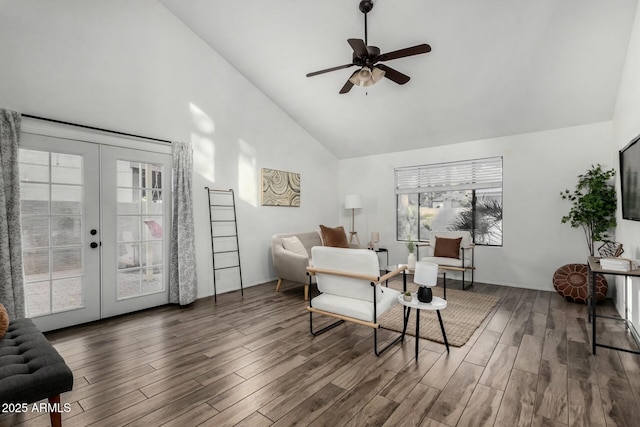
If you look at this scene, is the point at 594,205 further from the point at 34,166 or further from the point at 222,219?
the point at 34,166

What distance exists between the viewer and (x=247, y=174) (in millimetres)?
5359

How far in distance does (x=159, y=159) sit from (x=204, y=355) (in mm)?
2729

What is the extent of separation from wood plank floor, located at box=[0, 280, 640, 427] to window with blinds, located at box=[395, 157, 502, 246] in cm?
220

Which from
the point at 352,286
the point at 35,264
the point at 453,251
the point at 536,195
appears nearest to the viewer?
the point at 352,286

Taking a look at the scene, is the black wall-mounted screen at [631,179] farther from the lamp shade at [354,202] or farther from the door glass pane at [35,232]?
the door glass pane at [35,232]

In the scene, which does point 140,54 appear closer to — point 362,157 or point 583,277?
point 362,157

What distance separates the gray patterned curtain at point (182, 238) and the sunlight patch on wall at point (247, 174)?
103 centimetres

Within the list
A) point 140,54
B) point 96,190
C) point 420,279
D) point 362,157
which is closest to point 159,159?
point 96,190

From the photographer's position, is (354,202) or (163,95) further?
(354,202)

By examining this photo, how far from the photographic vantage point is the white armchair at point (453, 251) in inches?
197

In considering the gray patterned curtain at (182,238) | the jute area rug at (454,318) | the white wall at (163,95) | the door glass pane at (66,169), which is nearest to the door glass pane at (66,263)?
the door glass pane at (66,169)

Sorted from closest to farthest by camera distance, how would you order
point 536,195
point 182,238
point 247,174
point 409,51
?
1. point 409,51
2. point 182,238
3. point 536,195
4. point 247,174

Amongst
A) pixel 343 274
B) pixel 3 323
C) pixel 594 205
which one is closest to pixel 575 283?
pixel 594 205

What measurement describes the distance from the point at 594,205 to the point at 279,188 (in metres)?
4.78
